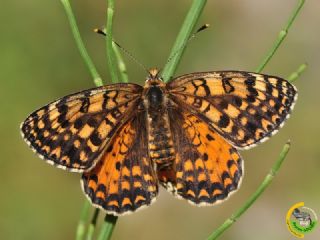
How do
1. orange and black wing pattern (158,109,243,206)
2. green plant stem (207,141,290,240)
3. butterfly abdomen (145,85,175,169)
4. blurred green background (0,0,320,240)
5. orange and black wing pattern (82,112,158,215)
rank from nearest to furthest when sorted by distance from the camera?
green plant stem (207,141,290,240), orange and black wing pattern (82,112,158,215), orange and black wing pattern (158,109,243,206), butterfly abdomen (145,85,175,169), blurred green background (0,0,320,240)

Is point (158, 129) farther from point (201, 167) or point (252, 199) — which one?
point (252, 199)

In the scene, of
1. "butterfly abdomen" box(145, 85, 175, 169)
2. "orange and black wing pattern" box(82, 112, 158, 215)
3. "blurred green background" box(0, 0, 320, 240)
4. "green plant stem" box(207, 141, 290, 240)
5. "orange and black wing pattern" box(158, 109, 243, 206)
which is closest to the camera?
"green plant stem" box(207, 141, 290, 240)

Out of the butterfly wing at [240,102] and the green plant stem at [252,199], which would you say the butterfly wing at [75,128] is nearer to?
the butterfly wing at [240,102]

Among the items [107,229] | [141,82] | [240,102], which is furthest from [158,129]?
[141,82]

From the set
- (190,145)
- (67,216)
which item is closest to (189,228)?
(67,216)

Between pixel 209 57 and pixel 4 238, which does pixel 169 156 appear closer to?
pixel 4 238

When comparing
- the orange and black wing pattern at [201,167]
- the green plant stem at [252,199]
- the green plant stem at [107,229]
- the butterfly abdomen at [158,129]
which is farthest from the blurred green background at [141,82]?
the green plant stem at [252,199]

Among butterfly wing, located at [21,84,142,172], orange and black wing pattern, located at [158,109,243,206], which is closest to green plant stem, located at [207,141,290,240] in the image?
orange and black wing pattern, located at [158,109,243,206]

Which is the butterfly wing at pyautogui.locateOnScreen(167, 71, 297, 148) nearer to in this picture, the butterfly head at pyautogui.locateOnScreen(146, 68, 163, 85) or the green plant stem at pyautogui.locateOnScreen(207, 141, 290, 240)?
the butterfly head at pyautogui.locateOnScreen(146, 68, 163, 85)
